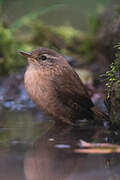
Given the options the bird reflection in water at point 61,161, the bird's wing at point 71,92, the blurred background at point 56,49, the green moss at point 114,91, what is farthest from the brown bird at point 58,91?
the bird reflection in water at point 61,161

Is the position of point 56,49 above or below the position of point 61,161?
above

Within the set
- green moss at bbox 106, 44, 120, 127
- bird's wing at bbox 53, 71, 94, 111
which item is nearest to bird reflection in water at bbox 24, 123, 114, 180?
green moss at bbox 106, 44, 120, 127

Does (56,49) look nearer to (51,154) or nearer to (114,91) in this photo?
(114,91)

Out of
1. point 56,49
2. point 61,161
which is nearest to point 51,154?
point 61,161

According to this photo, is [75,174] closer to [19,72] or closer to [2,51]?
[19,72]

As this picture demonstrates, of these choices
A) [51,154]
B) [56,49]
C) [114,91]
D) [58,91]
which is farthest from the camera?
[56,49]

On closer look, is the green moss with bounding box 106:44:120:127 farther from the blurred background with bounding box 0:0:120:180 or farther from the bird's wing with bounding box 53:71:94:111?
the bird's wing with bounding box 53:71:94:111

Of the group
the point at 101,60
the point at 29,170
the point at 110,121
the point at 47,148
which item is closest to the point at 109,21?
the point at 101,60

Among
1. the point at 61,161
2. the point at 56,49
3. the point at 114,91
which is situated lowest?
the point at 61,161

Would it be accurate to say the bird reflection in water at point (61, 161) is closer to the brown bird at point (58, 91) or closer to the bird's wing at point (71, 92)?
the brown bird at point (58, 91)
